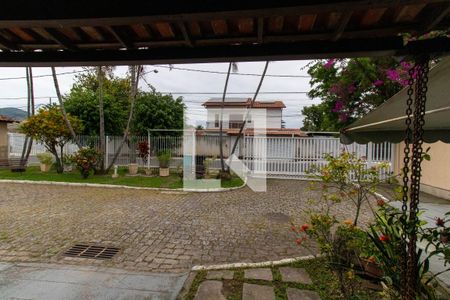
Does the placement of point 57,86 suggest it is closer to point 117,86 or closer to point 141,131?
point 141,131

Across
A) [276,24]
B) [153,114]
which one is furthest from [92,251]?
[153,114]

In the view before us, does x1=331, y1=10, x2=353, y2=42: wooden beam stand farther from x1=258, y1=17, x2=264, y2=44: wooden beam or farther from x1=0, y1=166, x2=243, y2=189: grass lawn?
x1=0, y1=166, x2=243, y2=189: grass lawn

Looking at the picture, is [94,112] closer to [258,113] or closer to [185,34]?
[258,113]

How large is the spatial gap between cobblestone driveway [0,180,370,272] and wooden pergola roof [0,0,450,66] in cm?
287

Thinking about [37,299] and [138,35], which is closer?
[138,35]

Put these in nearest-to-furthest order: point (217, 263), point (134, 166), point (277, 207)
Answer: point (217, 263), point (277, 207), point (134, 166)

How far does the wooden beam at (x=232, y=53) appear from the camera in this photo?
227 centimetres

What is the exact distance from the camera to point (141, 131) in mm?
16812

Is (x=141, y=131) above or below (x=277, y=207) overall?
above

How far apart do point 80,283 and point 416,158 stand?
3828mm

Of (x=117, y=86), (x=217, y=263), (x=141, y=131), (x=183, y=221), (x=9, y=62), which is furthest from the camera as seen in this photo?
(x=117, y=86)

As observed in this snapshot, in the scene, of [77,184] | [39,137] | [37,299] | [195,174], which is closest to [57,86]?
A: [39,137]

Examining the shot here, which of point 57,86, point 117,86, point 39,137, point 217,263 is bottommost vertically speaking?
point 217,263

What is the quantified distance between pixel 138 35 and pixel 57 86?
11575 millimetres
